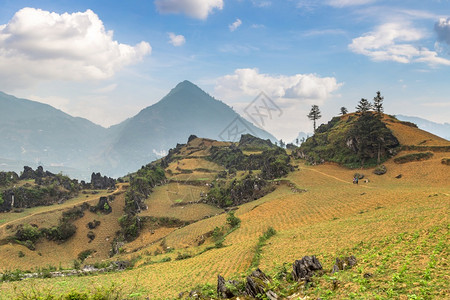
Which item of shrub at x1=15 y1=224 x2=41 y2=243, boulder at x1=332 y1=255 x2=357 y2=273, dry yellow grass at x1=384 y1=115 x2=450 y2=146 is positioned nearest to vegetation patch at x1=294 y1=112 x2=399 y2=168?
dry yellow grass at x1=384 y1=115 x2=450 y2=146

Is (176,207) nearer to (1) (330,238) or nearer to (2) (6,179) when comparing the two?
(1) (330,238)

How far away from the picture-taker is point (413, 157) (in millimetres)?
46594

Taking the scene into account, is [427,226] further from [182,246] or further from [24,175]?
[24,175]

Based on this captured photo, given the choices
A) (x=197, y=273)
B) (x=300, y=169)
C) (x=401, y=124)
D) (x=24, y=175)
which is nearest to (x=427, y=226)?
(x=197, y=273)

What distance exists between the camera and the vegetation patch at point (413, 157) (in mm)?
46000

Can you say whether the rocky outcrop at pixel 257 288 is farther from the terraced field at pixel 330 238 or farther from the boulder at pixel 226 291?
the terraced field at pixel 330 238

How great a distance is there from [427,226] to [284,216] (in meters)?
17.9

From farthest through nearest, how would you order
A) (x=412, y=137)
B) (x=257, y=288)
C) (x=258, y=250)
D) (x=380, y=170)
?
(x=412, y=137), (x=380, y=170), (x=258, y=250), (x=257, y=288)

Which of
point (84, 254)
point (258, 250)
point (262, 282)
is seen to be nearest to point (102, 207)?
point (84, 254)

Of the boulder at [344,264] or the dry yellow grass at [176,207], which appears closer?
the boulder at [344,264]

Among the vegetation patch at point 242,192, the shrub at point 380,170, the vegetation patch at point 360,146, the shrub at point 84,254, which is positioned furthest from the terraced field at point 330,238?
the shrub at point 84,254

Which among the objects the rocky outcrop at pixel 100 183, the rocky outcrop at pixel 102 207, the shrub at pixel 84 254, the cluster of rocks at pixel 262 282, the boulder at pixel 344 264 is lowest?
the shrub at pixel 84 254

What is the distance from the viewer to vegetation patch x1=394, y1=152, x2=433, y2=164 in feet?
151

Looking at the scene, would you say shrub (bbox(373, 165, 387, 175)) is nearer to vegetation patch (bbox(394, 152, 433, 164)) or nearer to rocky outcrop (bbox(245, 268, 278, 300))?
vegetation patch (bbox(394, 152, 433, 164))
